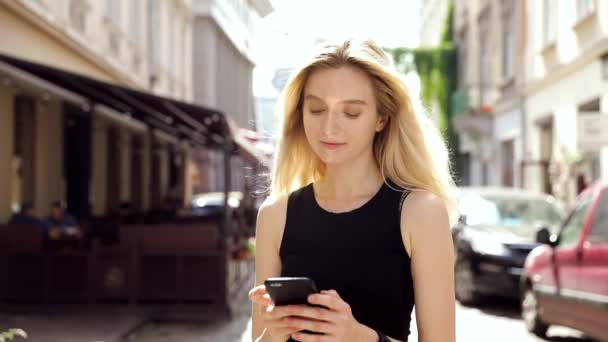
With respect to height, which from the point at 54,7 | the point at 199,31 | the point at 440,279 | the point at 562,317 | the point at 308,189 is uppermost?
the point at 199,31

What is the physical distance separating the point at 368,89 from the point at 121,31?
2169 cm

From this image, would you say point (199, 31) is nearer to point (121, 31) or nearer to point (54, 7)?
point (121, 31)

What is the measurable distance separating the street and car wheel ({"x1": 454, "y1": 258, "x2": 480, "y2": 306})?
0.76 metres

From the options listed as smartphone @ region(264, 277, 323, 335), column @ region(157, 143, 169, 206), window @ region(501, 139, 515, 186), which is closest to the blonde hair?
smartphone @ region(264, 277, 323, 335)

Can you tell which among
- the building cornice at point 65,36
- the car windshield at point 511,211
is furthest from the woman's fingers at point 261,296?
the building cornice at point 65,36

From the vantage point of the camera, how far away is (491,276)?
13094 mm

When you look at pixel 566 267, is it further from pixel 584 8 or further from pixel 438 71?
pixel 438 71

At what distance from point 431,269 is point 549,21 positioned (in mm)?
23702

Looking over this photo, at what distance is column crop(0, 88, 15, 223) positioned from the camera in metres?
15.8

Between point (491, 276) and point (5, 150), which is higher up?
point (5, 150)

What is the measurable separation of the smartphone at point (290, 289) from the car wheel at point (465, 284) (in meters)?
11.4

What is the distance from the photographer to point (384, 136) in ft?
9.09

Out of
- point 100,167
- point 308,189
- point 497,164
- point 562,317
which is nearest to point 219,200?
point 100,167

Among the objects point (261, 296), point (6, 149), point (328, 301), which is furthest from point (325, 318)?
point (6, 149)
